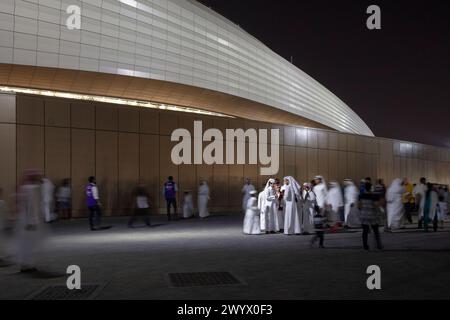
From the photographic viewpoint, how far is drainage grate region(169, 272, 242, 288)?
748 centimetres

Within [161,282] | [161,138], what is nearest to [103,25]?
[161,138]

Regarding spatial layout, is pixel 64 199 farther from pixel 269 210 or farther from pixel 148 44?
pixel 148 44

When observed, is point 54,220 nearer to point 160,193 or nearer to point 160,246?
point 160,193

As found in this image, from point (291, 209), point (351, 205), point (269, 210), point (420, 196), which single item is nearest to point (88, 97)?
point (269, 210)

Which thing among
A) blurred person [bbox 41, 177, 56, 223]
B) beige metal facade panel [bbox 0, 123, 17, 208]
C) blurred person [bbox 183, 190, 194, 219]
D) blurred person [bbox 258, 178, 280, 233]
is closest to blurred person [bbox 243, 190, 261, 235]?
blurred person [bbox 258, 178, 280, 233]

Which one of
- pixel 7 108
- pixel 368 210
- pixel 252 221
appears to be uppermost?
pixel 7 108

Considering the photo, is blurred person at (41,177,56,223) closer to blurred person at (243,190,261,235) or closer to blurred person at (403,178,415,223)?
blurred person at (243,190,261,235)

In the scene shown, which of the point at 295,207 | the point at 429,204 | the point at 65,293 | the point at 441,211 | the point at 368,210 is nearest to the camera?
the point at 65,293

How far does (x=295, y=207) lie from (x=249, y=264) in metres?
6.35

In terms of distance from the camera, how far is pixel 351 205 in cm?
1792

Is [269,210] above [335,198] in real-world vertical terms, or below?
below

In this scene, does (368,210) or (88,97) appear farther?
(88,97)

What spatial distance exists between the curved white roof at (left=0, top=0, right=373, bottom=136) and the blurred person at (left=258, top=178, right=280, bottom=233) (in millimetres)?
15050

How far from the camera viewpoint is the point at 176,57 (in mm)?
32500
